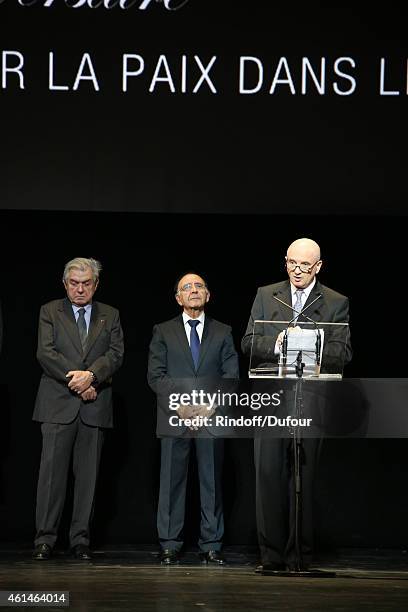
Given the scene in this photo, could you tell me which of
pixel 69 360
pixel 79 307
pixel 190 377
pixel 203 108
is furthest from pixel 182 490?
pixel 203 108

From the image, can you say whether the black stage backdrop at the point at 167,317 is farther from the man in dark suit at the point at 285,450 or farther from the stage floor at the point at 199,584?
the man in dark suit at the point at 285,450

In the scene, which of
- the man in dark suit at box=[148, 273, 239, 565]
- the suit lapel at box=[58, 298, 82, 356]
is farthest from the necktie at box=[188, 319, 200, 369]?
the suit lapel at box=[58, 298, 82, 356]

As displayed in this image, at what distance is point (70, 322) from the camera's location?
6.88 metres

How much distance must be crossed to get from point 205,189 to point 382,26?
144cm

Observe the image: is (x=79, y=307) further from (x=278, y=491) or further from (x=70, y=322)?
(x=278, y=491)

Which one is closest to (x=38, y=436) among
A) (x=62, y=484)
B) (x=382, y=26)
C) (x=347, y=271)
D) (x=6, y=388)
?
→ (x=6, y=388)

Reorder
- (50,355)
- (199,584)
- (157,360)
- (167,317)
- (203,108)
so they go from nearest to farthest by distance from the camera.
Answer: (199,584) < (50,355) < (157,360) < (203,108) < (167,317)

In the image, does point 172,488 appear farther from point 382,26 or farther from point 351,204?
point 382,26

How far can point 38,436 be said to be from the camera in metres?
7.62

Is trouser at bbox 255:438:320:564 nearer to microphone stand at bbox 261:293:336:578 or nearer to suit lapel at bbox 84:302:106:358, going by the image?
microphone stand at bbox 261:293:336:578

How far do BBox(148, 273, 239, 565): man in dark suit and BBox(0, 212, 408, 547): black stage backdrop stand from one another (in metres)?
0.73

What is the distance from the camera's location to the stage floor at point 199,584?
476cm

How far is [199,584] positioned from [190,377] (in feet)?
5.48

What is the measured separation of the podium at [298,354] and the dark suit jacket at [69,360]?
1.57 meters
